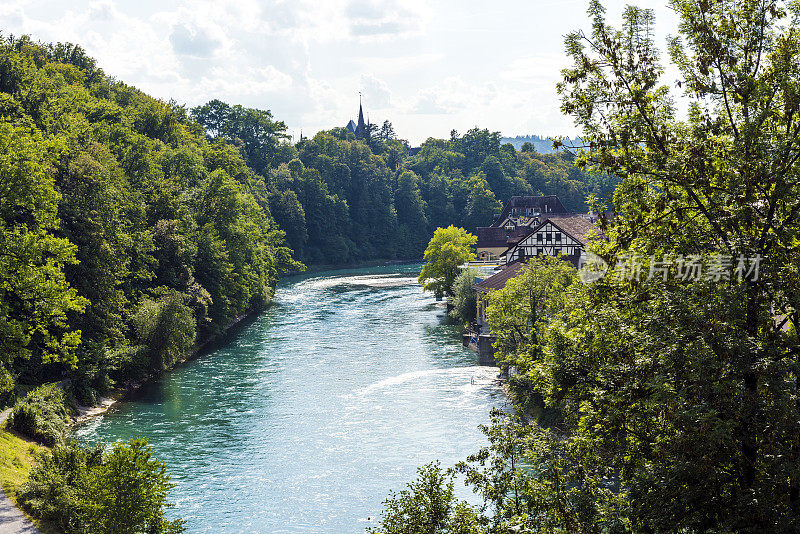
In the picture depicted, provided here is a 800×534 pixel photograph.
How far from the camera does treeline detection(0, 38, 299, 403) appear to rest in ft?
97.7

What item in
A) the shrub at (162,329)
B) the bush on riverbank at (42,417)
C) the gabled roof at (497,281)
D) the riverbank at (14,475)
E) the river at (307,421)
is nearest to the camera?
the riverbank at (14,475)

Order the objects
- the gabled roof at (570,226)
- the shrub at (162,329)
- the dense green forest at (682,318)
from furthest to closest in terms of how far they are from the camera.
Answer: the gabled roof at (570,226)
the shrub at (162,329)
the dense green forest at (682,318)

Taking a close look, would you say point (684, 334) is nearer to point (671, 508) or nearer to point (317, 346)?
point (671, 508)

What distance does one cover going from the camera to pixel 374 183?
14588 centimetres

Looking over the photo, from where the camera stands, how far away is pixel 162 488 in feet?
60.5

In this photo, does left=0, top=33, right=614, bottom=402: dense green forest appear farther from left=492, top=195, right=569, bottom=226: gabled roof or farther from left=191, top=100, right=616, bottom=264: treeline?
left=492, top=195, right=569, bottom=226: gabled roof

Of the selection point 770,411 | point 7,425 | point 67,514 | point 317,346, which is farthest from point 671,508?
point 317,346

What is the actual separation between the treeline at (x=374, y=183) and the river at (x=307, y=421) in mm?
65978

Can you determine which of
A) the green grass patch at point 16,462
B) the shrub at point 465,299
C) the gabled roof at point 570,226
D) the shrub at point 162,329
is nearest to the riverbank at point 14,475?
the green grass patch at point 16,462

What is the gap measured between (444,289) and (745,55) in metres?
61.6

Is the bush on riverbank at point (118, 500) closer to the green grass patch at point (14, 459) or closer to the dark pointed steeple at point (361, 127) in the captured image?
the green grass patch at point (14, 459)

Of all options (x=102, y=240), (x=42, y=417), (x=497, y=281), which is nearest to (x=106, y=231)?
(x=102, y=240)

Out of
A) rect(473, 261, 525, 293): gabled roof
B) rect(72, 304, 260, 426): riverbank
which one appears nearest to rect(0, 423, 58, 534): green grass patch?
rect(72, 304, 260, 426): riverbank

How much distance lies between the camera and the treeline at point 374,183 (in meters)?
125
